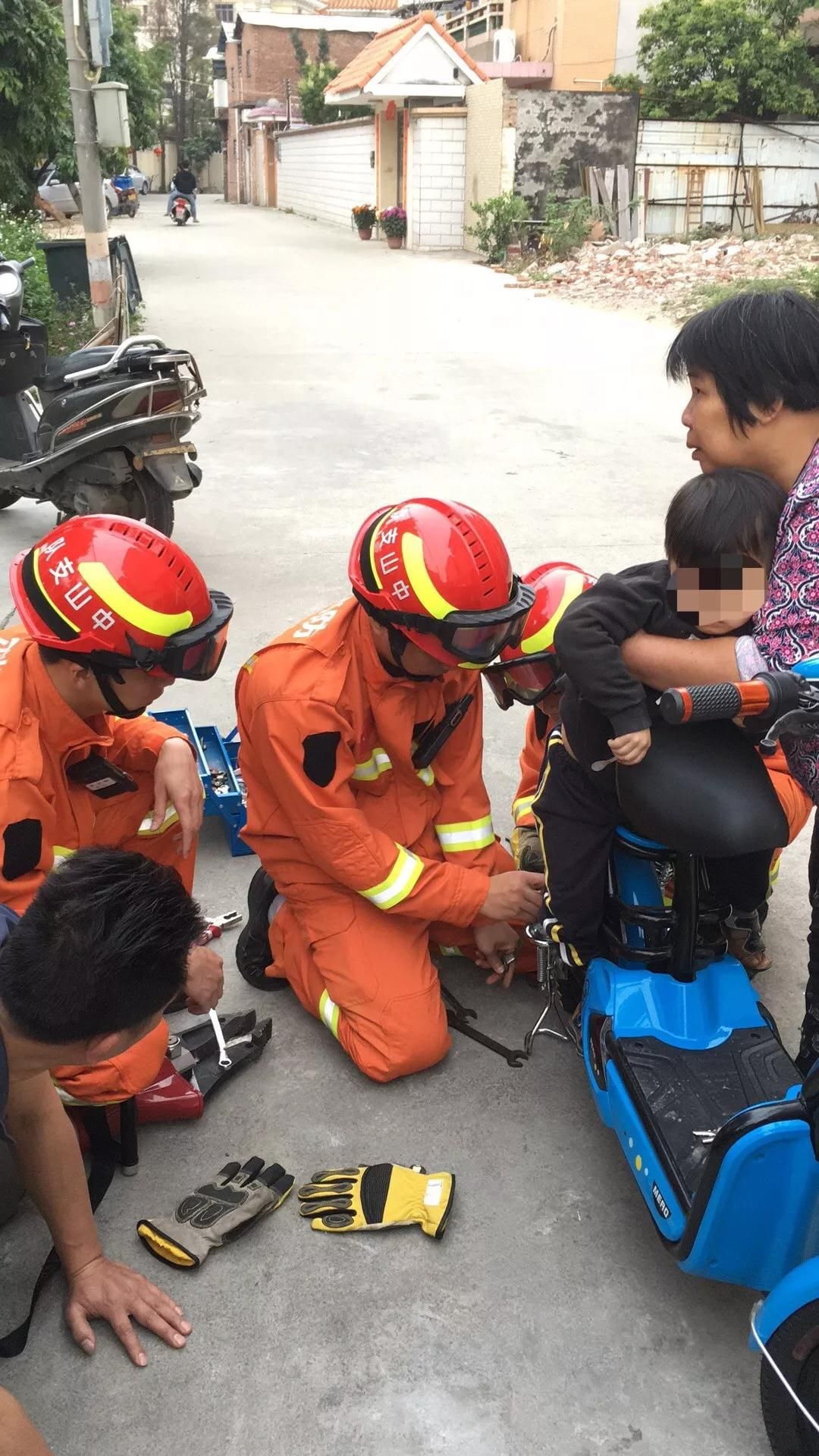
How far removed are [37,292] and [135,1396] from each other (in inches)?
450

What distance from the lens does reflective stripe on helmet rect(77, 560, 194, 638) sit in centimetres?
228

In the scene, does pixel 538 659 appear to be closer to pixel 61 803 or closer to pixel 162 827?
pixel 162 827

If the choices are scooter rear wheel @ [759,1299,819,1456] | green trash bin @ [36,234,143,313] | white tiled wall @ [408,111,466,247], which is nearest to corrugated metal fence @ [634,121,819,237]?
white tiled wall @ [408,111,466,247]

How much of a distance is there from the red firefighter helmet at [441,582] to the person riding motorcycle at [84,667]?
1.21ft

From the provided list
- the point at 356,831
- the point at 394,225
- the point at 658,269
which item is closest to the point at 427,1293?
the point at 356,831

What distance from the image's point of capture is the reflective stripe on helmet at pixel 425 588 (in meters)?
2.36

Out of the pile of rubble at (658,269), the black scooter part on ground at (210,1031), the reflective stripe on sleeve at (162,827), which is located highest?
the pile of rubble at (658,269)

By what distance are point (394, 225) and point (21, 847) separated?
2638 cm

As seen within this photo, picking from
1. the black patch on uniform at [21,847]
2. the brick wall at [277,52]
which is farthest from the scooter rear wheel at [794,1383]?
the brick wall at [277,52]

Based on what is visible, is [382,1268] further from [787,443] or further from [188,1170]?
[787,443]

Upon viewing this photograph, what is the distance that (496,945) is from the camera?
293cm

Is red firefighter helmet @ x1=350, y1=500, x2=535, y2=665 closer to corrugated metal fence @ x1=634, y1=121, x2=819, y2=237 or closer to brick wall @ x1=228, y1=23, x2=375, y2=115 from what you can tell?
corrugated metal fence @ x1=634, y1=121, x2=819, y2=237

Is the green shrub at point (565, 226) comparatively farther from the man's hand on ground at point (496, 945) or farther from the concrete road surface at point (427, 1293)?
the man's hand on ground at point (496, 945)

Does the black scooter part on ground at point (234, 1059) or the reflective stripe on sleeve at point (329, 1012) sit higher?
the reflective stripe on sleeve at point (329, 1012)
